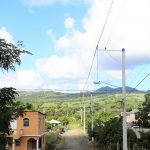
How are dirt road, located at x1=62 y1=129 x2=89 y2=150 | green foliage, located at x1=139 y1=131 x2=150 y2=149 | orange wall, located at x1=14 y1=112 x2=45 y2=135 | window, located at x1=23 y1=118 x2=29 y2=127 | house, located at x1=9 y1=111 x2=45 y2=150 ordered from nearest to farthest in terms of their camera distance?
green foliage, located at x1=139 y1=131 x2=150 y2=149 → house, located at x1=9 y1=111 x2=45 y2=150 → orange wall, located at x1=14 y1=112 x2=45 y2=135 → window, located at x1=23 y1=118 x2=29 y2=127 → dirt road, located at x1=62 y1=129 x2=89 y2=150

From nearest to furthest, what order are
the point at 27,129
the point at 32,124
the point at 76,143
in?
the point at 32,124
the point at 27,129
the point at 76,143

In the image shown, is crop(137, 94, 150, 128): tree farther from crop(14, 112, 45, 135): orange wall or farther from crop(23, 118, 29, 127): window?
crop(23, 118, 29, 127): window

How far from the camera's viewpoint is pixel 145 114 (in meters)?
68.6

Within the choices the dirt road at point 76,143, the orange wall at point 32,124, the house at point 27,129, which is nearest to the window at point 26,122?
the house at point 27,129

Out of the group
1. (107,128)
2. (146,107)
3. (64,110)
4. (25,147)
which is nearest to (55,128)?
(64,110)

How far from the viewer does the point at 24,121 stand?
57.3 m

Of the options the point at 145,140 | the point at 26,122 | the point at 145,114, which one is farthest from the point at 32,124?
the point at 145,114

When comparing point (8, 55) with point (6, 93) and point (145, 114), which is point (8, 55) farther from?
point (145, 114)

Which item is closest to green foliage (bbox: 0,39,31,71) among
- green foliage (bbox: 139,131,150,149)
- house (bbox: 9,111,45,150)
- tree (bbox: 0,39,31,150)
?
tree (bbox: 0,39,31,150)

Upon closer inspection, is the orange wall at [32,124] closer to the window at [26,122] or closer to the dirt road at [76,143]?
the window at [26,122]

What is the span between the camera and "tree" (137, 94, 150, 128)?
222 feet

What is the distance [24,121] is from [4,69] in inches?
1663

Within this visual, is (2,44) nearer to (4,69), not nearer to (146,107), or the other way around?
(4,69)

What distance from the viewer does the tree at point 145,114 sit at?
6769 centimetres
